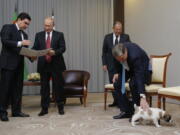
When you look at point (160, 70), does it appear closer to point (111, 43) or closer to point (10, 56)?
point (111, 43)

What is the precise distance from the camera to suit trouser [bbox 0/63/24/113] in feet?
12.0

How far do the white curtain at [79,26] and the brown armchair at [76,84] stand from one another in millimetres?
→ 1290

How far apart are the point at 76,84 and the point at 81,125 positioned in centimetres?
180

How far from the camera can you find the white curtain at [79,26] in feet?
20.8

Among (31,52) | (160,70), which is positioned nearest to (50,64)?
(31,52)

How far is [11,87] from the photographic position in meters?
3.81

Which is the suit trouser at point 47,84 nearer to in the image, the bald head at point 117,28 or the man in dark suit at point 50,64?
the man in dark suit at point 50,64

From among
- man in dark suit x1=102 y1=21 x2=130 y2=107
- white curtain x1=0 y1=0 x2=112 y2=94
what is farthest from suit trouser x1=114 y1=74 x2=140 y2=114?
white curtain x1=0 y1=0 x2=112 y2=94

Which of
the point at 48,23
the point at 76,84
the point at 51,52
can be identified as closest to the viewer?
the point at 51,52

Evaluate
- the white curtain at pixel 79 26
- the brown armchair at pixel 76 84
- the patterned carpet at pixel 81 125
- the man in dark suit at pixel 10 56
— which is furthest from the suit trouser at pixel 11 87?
the white curtain at pixel 79 26

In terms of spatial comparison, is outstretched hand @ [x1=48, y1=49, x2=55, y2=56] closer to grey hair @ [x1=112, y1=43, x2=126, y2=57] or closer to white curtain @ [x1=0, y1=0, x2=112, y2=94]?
grey hair @ [x1=112, y1=43, x2=126, y2=57]

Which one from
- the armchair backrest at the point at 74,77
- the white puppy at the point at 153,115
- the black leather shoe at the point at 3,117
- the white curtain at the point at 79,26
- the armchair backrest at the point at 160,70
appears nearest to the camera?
the white puppy at the point at 153,115

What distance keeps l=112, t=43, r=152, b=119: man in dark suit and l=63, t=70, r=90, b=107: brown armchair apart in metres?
1.19

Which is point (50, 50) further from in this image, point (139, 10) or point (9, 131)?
point (139, 10)
